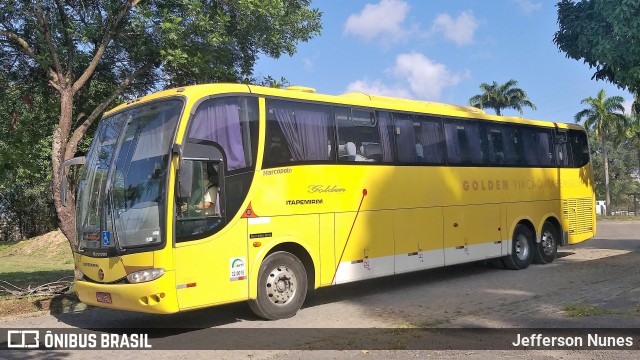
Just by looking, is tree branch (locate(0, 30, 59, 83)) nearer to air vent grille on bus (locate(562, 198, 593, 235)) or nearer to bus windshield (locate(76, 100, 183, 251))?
bus windshield (locate(76, 100, 183, 251))

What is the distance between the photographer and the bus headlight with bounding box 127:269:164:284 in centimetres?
715

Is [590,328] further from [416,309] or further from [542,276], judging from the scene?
[542,276]

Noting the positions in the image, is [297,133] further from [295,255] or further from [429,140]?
[429,140]

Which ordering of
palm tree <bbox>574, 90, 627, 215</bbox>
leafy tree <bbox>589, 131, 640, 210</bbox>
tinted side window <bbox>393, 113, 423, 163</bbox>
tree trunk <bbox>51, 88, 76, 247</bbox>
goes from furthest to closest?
leafy tree <bbox>589, 131, 640, 210</bbox>, palm tree <bbox>574, 90, 627, 215</bbox>, tinted side window <bbox>393, 113, 423, 163</bbox>, tree trunk <bbox>51, 88, 76, 247</bbox>

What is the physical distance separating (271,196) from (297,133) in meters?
1.22

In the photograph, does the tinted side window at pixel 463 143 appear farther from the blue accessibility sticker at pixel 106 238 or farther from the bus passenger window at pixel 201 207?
the blue accessibility sticker at pixel 106 238

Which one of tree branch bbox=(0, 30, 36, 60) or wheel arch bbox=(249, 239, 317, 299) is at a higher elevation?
tree branch bbox=(0, 30, 36, 60)

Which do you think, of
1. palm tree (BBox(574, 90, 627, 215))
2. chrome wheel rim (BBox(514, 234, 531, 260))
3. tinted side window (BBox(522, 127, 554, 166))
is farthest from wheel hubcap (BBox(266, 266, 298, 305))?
palm tree (BBox(574, 90, 627, 215))

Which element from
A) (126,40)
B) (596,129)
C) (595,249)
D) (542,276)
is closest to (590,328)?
(542,276)

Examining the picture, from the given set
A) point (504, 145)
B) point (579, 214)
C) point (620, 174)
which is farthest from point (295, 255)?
point (620, 174)

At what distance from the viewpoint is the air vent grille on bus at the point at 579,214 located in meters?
15.0

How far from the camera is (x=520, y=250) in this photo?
543 inches

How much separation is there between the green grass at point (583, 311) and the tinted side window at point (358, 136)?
4.05 m

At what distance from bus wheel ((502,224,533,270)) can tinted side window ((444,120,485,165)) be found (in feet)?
7.86
